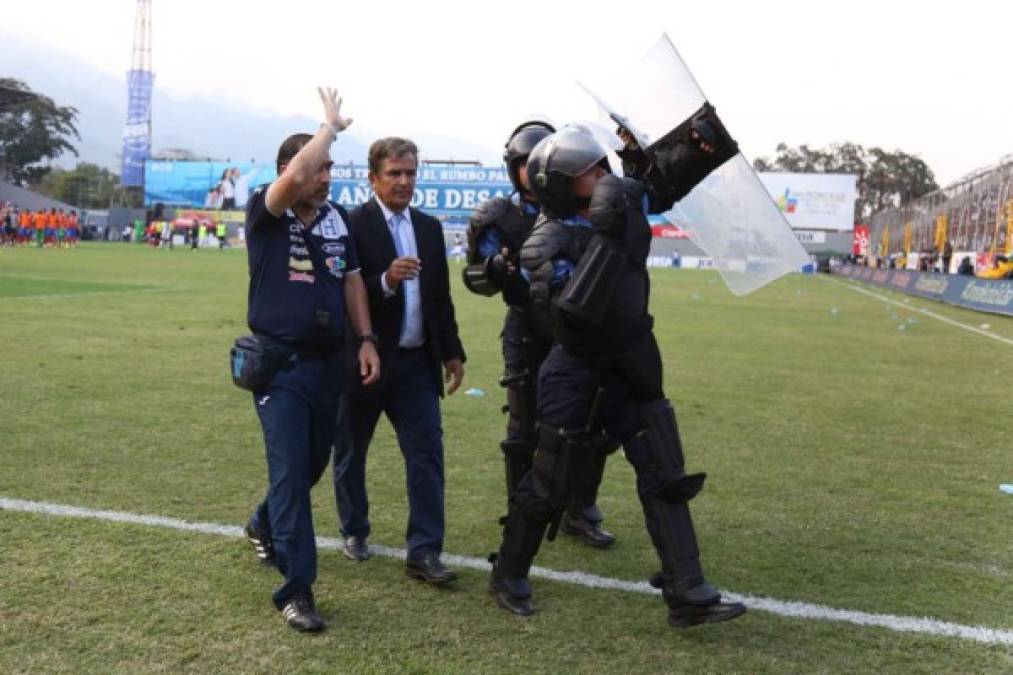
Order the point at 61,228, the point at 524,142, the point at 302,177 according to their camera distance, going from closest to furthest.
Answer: the point at 302,177 → the point at 524,142 → the point at 61,228

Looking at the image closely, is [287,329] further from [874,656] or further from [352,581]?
[874,656]

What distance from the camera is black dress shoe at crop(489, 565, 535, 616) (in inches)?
151

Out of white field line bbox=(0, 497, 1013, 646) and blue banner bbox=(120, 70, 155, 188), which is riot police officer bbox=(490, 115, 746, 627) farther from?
blue banner bbox=(120, 70, 155, 188)

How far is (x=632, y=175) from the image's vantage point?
13.1 ft

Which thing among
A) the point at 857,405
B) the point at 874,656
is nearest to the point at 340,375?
the point at 874,656

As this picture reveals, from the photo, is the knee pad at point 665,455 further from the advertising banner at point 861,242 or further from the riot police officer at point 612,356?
the advertising banner at point 861,242

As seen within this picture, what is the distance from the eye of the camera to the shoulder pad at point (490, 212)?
4.39 metres

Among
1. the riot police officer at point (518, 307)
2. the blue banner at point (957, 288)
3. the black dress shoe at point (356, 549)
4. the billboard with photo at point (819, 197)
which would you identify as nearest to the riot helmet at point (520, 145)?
the riot police officer at point (518, 307)

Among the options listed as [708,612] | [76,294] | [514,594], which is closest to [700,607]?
[708,612]

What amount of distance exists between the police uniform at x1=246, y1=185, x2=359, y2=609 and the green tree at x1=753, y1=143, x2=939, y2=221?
345ft

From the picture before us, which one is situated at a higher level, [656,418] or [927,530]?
[656,418]

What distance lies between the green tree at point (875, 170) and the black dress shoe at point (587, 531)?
341 ft

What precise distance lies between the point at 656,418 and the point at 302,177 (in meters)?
1.66

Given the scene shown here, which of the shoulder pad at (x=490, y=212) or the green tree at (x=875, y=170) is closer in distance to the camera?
the shoulder pad at (x=490, y=212)
